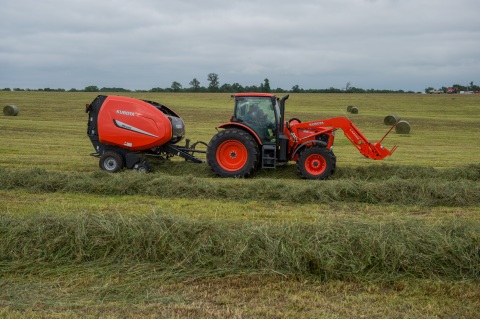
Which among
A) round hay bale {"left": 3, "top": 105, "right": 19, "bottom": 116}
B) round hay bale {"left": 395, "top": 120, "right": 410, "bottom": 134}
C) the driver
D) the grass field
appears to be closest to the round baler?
the driver

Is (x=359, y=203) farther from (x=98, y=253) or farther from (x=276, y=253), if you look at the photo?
(x=98, y=253)

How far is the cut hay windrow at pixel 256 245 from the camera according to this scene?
5039mm

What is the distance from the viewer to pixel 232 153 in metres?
10.8

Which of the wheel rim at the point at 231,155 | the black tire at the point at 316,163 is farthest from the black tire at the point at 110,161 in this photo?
the black tire at the point at 316,163

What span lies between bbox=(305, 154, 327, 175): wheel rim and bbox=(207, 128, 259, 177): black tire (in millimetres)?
1053

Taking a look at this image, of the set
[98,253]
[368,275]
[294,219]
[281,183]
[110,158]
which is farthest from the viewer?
[110,158]

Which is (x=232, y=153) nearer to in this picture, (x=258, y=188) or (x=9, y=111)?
(x=258, y=188)

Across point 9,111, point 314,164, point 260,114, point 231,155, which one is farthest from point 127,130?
point 9,111

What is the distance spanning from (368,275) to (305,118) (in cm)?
2691

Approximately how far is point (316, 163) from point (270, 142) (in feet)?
3.45

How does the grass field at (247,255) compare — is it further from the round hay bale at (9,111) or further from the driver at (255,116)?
the round hay bale at (9,111)

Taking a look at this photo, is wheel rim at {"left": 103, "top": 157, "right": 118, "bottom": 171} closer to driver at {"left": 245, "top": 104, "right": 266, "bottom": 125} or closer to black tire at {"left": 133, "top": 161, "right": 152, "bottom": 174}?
black tire at {"left": 133, "top": 161, "right": 152, "bottom": 174}

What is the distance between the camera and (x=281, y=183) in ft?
29.6

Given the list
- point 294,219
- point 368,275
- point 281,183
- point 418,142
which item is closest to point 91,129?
point 281,183
